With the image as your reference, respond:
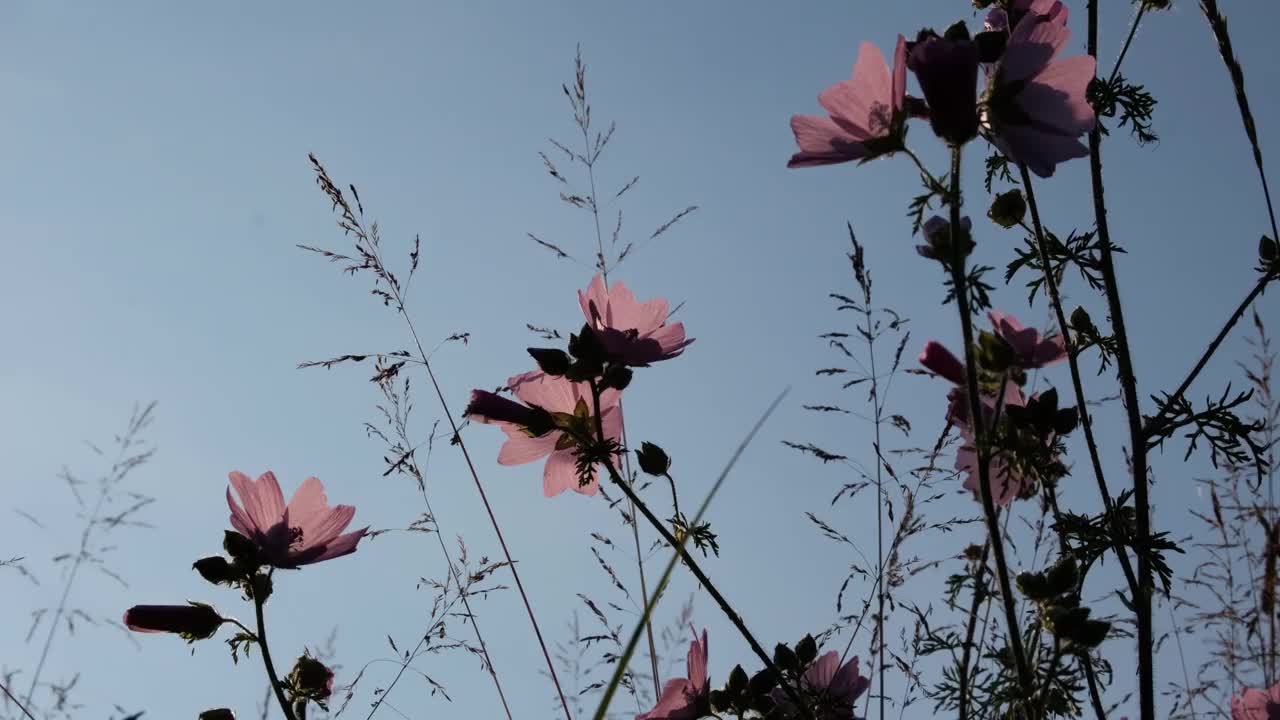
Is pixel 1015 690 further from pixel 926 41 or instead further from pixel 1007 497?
pixel 926 41

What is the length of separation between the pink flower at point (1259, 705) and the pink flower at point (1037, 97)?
112 centimetres

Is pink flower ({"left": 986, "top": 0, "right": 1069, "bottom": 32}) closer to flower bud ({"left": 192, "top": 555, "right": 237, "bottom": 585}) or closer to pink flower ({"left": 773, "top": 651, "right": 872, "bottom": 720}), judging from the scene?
pink flower ({"left": 773, "top": 651, "right": 872, "bottom": 720})

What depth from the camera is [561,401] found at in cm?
188

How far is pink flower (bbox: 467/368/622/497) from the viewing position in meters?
1.84

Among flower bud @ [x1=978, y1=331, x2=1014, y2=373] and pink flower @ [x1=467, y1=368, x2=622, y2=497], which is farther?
pink flower @ [x1=467, y1=368, x2=622, y2=497]

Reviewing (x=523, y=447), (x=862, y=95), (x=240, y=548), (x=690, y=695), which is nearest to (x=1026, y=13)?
(x=862, y=95)

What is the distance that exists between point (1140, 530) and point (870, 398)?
0.63m

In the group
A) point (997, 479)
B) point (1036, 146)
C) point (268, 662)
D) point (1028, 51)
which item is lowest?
point (268, 662)

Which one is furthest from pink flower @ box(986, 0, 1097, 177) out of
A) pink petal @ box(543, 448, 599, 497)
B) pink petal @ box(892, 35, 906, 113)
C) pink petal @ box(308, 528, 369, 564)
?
pink petal @ box(308, 528, 369, 564)

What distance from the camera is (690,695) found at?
1803 mm

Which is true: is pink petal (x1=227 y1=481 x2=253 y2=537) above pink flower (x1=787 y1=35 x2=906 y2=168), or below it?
below

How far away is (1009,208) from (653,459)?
3.17 feet

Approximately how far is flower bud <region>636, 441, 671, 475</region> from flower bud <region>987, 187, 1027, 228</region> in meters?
0.94

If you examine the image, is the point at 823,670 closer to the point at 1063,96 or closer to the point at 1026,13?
the point at 1063,96
